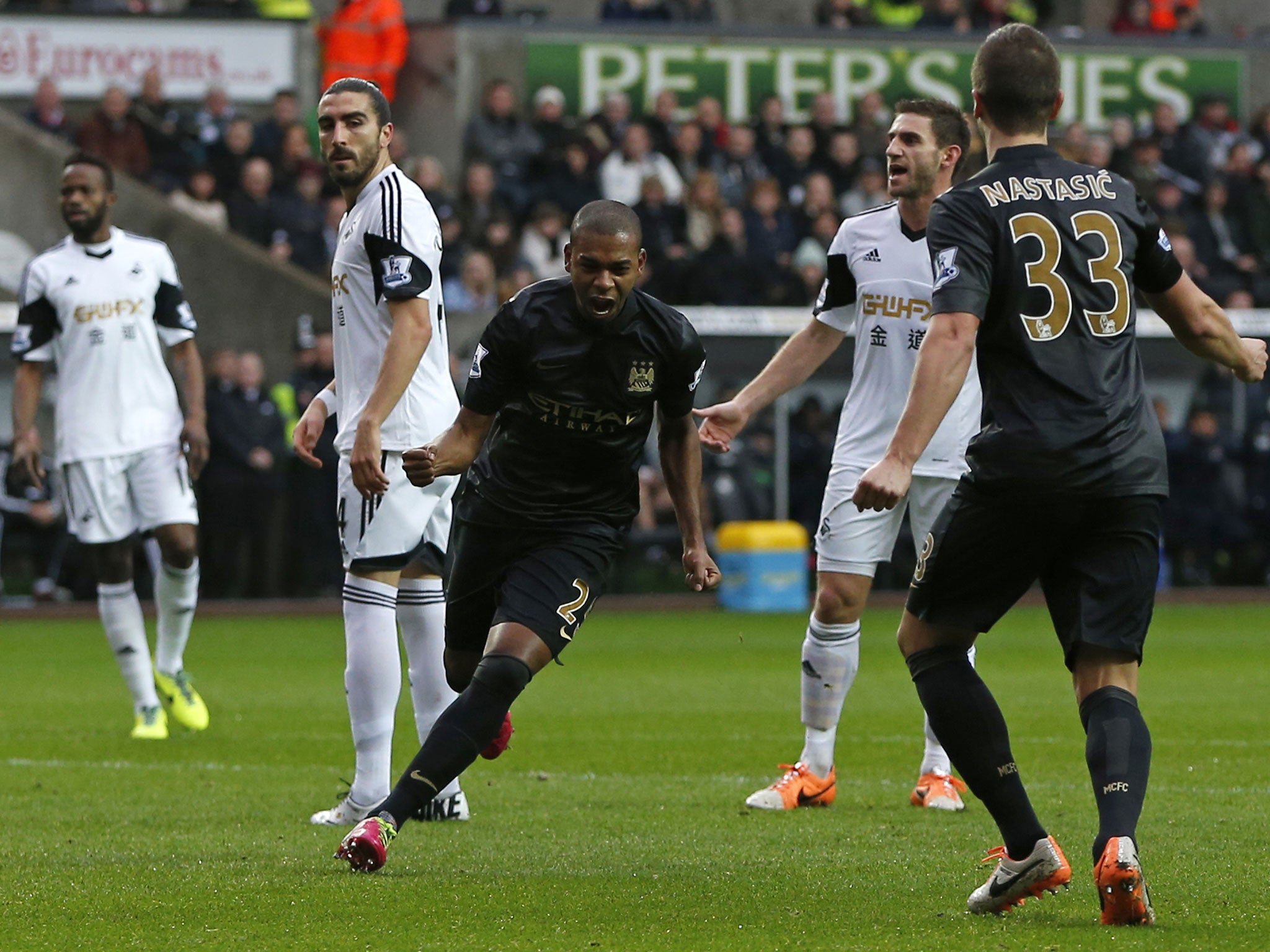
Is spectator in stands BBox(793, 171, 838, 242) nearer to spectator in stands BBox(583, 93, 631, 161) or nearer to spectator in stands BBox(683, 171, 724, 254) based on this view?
spectator in stands BBox(683, 171, 724, 254)

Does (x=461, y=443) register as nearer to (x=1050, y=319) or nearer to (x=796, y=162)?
(x=1050, y=319)

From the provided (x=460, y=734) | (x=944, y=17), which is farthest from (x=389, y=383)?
(x=944, y=17)

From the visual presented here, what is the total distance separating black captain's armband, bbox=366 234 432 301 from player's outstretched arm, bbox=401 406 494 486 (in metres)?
0.64

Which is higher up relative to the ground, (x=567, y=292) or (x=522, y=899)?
(x=567, y=292)

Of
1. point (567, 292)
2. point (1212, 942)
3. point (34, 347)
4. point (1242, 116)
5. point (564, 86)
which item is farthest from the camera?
point (1242, 116)

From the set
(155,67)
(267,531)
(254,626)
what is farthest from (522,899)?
(155,67)

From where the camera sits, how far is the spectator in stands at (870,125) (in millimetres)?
23562

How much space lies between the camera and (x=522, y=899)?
5.65m

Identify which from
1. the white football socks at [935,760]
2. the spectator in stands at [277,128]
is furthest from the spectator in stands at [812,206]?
the white football socks at [935,760]

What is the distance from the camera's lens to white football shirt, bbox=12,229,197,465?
10.1 metres

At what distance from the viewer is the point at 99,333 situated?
10.1m

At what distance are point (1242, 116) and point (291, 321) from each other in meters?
12.6

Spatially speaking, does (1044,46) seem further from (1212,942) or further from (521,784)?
(521,784)

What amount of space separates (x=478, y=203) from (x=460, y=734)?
15.6 meters
